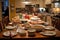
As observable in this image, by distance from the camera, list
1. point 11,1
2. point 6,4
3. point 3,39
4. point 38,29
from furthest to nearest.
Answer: point 6,4 < point 11,1 < point 38,29 < point 3,39

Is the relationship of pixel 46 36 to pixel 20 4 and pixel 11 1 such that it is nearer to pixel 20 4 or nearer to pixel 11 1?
pixel 11 1

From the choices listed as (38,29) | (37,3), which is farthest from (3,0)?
(38,29)

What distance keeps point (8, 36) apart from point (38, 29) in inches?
31.5

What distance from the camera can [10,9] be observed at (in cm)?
784

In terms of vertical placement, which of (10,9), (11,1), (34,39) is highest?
(11,1)

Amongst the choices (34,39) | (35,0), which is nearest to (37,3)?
(35,0)

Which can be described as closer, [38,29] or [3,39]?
[3,39]

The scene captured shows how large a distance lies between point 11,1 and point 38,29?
529 centimetres

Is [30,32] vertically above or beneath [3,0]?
beneath

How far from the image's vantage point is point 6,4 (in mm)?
8375

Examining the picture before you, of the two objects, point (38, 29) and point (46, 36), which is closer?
point (46, 36)

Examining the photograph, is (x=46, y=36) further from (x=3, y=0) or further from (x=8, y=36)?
(x=3, y=0)

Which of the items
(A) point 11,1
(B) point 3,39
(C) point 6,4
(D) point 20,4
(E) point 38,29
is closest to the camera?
(B) point 3,39

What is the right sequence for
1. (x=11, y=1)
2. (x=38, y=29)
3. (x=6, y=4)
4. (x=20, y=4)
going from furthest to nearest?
(x=20, y=4) < (x=6, y=4) < (x=11, y=1) < (x=38, y=29)
